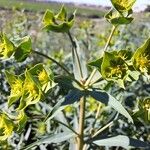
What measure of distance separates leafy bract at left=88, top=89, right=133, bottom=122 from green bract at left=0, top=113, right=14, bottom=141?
25 centimetres

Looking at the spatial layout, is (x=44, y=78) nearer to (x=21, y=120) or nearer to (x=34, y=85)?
(x=34, y=85)

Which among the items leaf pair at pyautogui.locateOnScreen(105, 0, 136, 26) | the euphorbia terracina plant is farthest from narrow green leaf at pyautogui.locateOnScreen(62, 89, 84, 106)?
leaf pair at pyautogui.locateOnScreen(105, 0, 136, 26)

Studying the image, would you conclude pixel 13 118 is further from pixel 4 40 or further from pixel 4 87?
pixel 4 87

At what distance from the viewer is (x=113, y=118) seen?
1.79m

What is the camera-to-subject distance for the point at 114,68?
4.59 feet

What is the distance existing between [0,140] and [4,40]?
0.98 ft

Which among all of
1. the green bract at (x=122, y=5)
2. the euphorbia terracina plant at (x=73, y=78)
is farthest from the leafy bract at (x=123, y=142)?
the green bract at (x=122, y=5)

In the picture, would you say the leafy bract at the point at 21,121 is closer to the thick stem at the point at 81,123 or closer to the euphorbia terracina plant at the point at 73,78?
the euphorbia terracina plant at the point at 73,78

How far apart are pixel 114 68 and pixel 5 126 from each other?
368 mm

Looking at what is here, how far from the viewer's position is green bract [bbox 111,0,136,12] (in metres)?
1.48

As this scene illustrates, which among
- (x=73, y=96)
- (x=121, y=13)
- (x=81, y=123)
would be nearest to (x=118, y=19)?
(x=121, y=13)

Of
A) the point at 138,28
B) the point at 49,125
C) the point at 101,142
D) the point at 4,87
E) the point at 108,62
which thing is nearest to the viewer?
the point at 108,62

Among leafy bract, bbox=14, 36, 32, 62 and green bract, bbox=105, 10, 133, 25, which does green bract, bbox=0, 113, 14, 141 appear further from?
green bract, bbox=105, 10, 133, 25

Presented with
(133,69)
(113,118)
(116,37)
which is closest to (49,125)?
(113,118)
